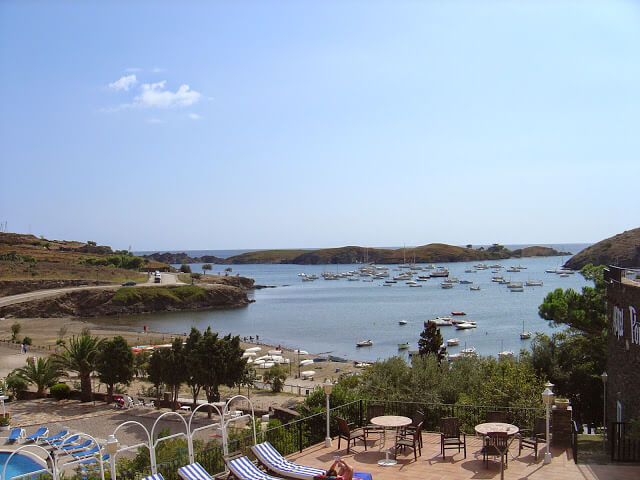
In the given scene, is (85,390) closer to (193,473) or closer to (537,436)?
(193,473)

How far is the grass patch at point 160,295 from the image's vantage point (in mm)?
87838

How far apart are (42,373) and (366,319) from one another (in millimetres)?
56968

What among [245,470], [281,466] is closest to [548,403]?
[281,466]

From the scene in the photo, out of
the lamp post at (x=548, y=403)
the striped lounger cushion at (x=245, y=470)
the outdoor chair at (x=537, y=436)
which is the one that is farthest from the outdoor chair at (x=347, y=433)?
the lamp post at (x=548, y=403)

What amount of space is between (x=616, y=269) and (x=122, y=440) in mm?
16819

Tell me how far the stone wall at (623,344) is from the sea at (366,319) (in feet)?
76.2

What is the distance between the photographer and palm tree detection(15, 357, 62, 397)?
85.5 feet

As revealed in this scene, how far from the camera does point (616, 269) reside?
13898 millimetres

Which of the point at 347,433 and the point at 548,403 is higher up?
the point at 548,403

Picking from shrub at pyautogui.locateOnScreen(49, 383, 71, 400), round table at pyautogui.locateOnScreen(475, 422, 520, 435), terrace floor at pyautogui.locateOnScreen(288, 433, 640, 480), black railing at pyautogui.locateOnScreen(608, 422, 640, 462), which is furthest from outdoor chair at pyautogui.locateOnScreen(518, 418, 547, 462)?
shrub at pyautogui.locateOnScreen(49, 383, 71, 400)

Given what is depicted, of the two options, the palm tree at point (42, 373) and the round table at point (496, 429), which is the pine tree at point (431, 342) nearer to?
the palm tree at point (42, 373)

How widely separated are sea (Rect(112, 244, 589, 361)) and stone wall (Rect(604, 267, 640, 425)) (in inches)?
914

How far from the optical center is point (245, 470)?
8.71m

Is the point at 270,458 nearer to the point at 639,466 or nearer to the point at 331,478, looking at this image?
the point at 331,478
